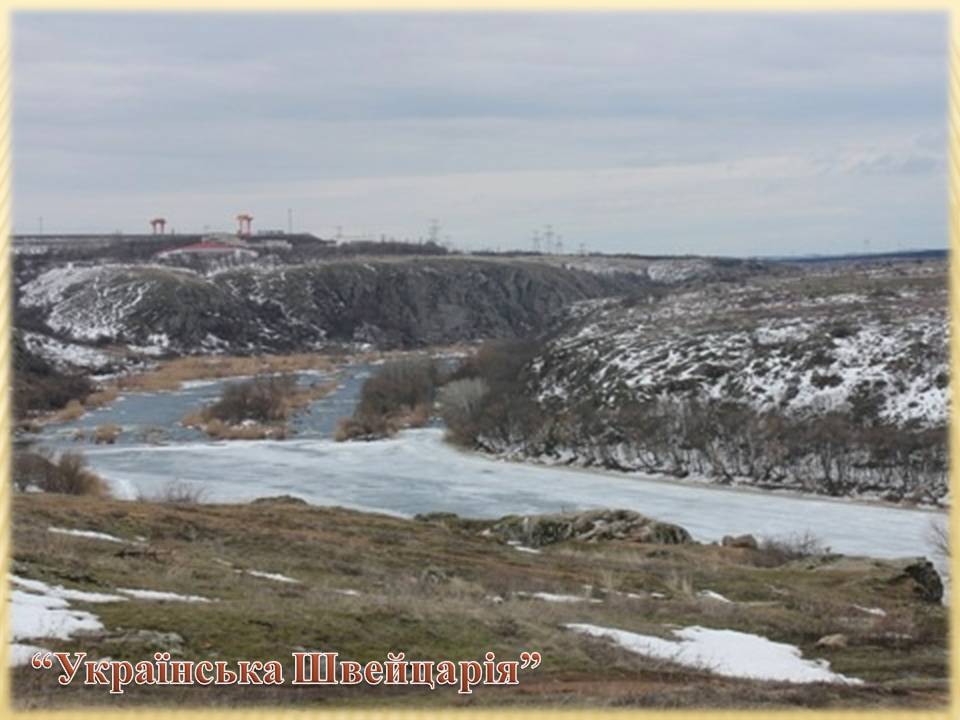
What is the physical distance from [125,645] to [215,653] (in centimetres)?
73

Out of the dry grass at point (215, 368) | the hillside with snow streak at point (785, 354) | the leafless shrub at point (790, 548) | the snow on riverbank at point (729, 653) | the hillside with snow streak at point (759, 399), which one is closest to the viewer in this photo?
the snow on riverbank at point (729, 653)

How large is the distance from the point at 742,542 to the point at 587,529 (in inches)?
187

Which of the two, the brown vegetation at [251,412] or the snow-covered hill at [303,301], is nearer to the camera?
the brown vegetation at [251,412]

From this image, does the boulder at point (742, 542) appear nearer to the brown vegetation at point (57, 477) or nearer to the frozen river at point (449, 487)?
the frozen river at point (449, 487)

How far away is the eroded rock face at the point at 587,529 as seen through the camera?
27.6m

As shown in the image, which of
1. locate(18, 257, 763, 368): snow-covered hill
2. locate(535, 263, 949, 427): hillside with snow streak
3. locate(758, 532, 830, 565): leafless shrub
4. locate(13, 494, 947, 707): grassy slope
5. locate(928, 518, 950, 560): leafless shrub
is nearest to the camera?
locate(13, 494, 947, 707): grassy slope

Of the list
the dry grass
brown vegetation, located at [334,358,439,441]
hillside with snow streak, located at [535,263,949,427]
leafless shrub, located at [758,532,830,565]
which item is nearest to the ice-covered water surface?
leafless shrub, located at [758,532,830,565]

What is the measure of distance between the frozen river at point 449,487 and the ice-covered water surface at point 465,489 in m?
0.05

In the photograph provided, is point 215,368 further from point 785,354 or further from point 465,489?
point 465,489

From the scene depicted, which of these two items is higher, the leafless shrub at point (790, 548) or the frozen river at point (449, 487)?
the leafless shrub at point (790, 548)

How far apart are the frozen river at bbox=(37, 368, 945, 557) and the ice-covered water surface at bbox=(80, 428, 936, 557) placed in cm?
5

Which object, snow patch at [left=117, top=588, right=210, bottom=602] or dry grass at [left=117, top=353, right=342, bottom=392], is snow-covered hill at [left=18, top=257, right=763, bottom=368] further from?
snow patch at [left=117, top=588, right=210, bottom=602]

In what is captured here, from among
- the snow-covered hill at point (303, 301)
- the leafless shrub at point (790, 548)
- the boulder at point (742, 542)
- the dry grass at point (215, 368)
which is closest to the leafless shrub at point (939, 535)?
the leafless shrub at point (790, 548)

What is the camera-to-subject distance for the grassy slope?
779cm
